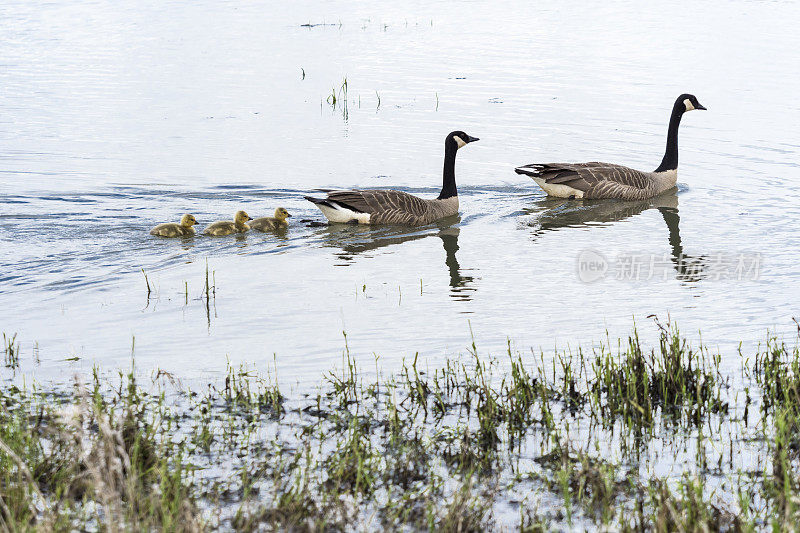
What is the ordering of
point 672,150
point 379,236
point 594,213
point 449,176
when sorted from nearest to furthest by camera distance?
1. point 379,236
2. point 449,176
3. point 594,213
4. point 672,150

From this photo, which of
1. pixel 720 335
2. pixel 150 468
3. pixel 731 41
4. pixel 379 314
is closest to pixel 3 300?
pixel 379 314

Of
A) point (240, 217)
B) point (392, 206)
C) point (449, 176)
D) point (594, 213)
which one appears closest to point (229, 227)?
point (240, 217)

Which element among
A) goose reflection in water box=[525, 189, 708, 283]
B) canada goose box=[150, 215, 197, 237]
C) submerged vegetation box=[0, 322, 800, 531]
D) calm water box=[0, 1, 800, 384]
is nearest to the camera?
submerged vegetation box=[0, 322, 800, 531]

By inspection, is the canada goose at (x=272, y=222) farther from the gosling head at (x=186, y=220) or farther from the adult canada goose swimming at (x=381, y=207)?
the gosling head at (x=186, y=220)

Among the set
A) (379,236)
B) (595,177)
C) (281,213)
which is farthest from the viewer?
(595,177)

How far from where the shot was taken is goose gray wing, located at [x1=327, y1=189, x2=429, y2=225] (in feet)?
43.9

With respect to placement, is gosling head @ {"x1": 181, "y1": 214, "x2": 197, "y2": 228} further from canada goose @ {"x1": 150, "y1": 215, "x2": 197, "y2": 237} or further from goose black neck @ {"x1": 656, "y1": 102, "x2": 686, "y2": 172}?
goose black neck @ {"x1": 656, "y1": 102, "x2": 686, "y2": 172}

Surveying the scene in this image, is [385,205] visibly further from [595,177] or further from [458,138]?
[595,177]

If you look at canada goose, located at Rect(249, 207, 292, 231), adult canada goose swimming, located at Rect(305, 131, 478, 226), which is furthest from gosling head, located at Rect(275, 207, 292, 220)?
adult canada goose swimming, located at Rect(305, 131, 478, 226)

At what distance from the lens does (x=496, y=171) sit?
55.5 ft

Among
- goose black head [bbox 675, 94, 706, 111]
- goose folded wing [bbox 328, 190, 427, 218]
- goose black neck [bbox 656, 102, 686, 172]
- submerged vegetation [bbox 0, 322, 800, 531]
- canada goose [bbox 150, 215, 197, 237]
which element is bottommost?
submerged vegetation [bbox 0, 322, 800, 531]

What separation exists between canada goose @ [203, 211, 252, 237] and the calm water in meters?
0.18

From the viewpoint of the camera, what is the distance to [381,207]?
44.5 feet

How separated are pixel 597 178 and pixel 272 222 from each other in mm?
5591
